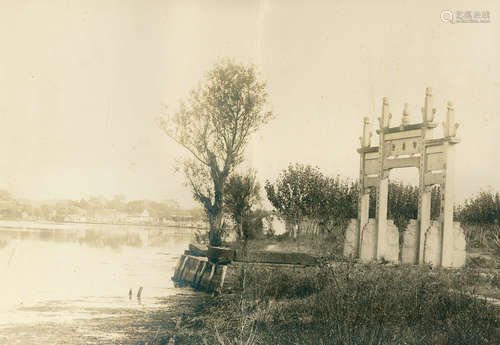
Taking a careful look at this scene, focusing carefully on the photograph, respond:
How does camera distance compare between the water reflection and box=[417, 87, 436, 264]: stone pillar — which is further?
the water reflection

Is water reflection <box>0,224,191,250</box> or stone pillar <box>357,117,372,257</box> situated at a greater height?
stone pillar <box>357,117,372,257</box>

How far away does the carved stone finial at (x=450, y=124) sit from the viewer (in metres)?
13.5

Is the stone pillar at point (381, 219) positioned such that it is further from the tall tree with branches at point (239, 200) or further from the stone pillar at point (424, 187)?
the tall tree with branches at point (239, 200)

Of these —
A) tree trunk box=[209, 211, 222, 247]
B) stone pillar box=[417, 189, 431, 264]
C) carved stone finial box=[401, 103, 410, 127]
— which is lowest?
tree trunk box=[209, 211, 222, 247]

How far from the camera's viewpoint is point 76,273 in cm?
2698

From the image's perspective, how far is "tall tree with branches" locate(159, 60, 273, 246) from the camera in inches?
655

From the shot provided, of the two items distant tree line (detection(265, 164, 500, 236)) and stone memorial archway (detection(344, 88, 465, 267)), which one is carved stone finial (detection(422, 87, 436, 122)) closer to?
stone memorial archway (detection(344, 88, 465, 267))

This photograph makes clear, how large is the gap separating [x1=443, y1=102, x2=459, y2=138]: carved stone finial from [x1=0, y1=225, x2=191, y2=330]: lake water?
11.0m

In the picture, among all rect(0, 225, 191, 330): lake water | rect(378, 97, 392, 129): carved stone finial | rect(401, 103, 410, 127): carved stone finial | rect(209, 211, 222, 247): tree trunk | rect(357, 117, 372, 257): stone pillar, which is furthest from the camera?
rect(209, 211, 222, 247): tree trunk

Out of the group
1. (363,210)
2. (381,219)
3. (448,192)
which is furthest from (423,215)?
(363,210)

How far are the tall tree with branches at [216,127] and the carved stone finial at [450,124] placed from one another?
17.7ft

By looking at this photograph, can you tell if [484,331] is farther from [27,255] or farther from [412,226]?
[27,255]

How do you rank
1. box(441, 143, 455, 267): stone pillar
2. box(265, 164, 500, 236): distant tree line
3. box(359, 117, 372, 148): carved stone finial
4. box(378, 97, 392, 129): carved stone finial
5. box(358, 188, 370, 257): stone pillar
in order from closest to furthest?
box(441, 143, 455, 267): stone pillar → box(378, 97, 392, 129): carved stone finial → box(359, 117, 372, 148): carved stone finial → box(358, 188, 370, 257): stone pillar → box(265, 164, 500, 236): distant tree line

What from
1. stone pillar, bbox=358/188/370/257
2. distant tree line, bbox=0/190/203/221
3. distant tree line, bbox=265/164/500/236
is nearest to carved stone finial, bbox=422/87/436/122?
stone pillar, bbox=358/188/370/257
